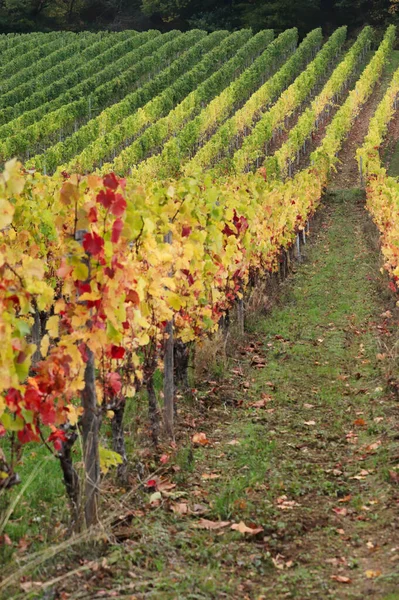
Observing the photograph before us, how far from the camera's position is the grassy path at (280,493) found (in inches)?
185

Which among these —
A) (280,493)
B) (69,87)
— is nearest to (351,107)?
(69,87)

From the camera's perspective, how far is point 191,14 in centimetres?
7131

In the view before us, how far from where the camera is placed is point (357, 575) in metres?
4.84

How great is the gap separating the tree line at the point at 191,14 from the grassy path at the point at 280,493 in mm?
61656

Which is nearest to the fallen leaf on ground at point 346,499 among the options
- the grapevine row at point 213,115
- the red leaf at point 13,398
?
the red leaf at point 13,398

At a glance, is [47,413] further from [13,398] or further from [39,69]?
[39,69]

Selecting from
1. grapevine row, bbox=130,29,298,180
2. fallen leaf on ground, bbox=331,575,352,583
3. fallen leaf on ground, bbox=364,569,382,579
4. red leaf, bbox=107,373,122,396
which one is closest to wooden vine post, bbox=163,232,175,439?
red leaf, bbox=107,373,122,396

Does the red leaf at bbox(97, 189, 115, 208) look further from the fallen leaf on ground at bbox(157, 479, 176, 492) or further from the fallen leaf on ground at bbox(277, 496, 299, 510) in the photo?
the fallen leaf on ground at bbox(277, 496, 299, 510)

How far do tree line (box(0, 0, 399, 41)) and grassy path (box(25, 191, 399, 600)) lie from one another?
6166 cm

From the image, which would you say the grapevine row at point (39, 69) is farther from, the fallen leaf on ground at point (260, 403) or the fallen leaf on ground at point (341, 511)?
the fallen leaf on ground at point (341, 511)

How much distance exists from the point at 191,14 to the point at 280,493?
7016 cm

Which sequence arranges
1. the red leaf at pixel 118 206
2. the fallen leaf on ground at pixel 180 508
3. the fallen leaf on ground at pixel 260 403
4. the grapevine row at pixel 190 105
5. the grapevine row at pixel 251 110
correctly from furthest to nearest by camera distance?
the grapevine row at pixel 190 105 < the grapevine row at pixel 251 110 < the fallen leaf on ground at pixel 260 403 < the fallen leaf on ground at pixel 180 508 < the red leaf at pixel 118 206

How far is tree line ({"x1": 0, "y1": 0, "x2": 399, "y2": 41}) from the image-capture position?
67.8m

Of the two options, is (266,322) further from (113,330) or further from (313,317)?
(113,330)
